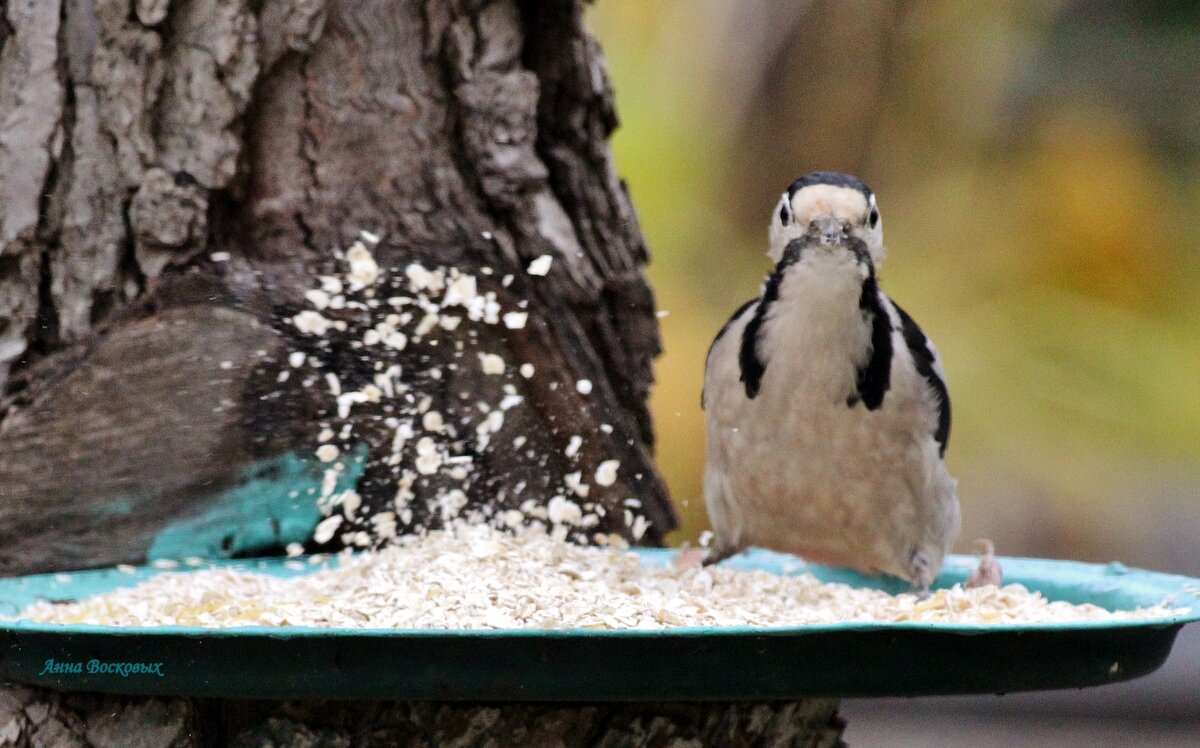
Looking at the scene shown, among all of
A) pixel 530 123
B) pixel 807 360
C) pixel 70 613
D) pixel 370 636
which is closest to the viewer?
pixel 370 636

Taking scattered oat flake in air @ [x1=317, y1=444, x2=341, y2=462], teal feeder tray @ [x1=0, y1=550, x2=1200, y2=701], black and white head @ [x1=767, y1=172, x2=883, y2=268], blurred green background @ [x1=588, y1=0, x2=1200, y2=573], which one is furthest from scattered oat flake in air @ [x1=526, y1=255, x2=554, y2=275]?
blurred green background @ [x1=588, y1=0, x2=1200, y2=573]

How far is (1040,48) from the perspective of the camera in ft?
13.6

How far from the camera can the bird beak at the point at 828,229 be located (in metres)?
2.01

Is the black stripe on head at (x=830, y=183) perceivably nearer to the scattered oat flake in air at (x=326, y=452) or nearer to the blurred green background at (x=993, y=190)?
the scattered oat flake in air at (x=326, y=452)

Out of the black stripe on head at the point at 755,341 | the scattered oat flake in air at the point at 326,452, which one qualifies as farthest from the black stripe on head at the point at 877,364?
the scattered oat flake in air at the point at 326,452

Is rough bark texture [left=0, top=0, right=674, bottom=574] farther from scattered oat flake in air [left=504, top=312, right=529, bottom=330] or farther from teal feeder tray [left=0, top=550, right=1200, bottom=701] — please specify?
teal feeder tray [left=0, top=550, right=1200, bottom=701]

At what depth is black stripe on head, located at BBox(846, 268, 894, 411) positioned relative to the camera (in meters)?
2.22

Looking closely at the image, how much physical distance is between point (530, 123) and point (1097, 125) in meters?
2.16

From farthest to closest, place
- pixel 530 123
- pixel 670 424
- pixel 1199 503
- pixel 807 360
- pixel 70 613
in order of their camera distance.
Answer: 1. pixel 1199 503
2. pixel 670 424
3. pixel 530 123
4. pixel 807 360
5. pixel 70 613

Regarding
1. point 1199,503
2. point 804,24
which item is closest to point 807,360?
point 804,24

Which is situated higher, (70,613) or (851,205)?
(851,205)

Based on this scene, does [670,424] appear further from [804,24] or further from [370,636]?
[370,636]

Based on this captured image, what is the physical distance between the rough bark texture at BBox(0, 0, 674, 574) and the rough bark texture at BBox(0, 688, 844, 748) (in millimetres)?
467

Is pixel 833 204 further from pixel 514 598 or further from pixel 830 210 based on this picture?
pixel 514 598
